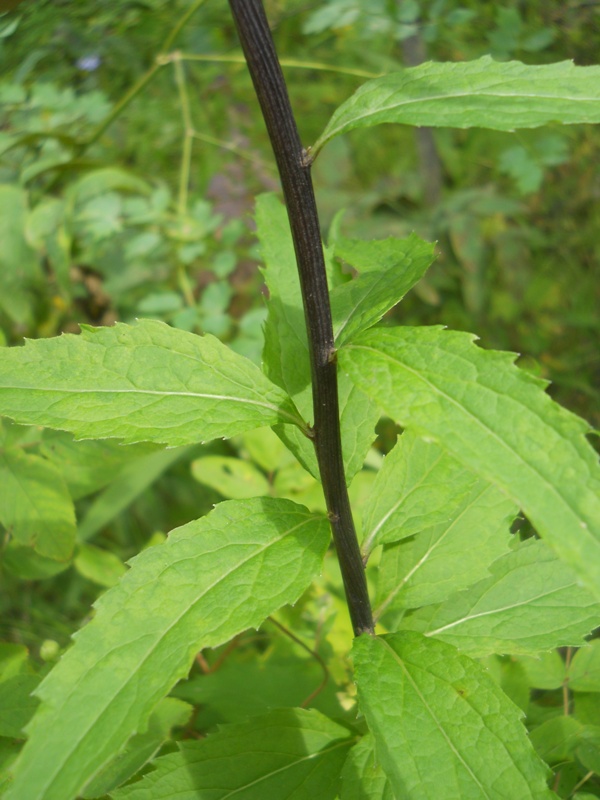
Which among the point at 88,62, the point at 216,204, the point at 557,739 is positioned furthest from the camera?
the point at 216,204

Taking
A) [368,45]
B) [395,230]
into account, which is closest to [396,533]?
[395,230]

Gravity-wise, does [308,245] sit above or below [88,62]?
below

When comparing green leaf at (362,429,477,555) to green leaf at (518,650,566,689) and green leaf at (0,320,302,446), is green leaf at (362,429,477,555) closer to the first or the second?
green leaf at (0,320,302,446)

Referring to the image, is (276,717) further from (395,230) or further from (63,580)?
(395,230)

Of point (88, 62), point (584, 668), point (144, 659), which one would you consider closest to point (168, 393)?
point (144, 659)

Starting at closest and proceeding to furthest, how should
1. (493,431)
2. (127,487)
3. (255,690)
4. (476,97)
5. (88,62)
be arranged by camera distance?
(493,431) → (476,97) → (255,690) → (127,487) → (88,62)

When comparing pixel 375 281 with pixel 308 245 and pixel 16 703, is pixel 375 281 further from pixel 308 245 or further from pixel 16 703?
pixel 16 703

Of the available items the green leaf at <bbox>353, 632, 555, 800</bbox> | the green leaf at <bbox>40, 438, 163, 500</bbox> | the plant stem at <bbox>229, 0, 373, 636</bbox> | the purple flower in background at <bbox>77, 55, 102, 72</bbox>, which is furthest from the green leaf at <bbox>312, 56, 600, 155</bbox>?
the purple flower in background at <bbox>77, 55, 102, 72</bbox>
